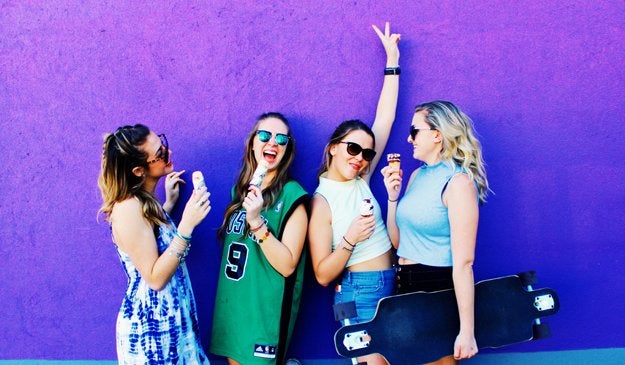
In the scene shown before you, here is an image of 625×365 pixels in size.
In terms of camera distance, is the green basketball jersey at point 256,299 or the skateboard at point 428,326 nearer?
the skateboard at point 428,326

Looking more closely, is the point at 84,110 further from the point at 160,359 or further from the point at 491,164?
the point at 491,164

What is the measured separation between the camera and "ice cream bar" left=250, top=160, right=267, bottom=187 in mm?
3059

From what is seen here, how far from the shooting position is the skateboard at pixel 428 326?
115 inches

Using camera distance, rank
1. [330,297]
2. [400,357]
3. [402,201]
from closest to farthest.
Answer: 1. [400,357]
2. [402,201]
3. [330,297]

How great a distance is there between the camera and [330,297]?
3.72 meters

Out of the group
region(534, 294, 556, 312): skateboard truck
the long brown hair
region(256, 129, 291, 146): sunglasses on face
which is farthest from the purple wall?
region(534, 294, 556, 312): skateboard truck

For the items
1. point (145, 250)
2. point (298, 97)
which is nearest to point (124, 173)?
point (145, 250)

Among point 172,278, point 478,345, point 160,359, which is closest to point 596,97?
point 478,345

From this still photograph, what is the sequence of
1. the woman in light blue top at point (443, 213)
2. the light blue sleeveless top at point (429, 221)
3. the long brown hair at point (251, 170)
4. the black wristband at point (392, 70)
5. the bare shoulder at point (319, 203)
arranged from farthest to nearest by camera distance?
the black wristband at point (392, 70) → the long brown hair at point (251, 170) → the bare shoulder at point (319, 203) → the light blue sleeveless top at point (429, 221) → the woman in light blue top at point (443, 213)

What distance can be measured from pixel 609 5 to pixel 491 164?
58.8 inches

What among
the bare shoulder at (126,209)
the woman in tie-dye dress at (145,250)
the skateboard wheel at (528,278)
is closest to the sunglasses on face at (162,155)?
the woman in tie-dye dress at (145,250)

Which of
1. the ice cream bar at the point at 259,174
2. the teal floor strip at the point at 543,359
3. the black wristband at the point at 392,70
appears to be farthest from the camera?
the teal floor strip at the point at 543,359

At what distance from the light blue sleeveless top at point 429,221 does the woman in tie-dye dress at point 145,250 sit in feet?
4.12

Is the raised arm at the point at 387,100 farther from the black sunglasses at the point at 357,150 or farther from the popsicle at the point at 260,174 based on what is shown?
the popsicle at the point at 260,174
